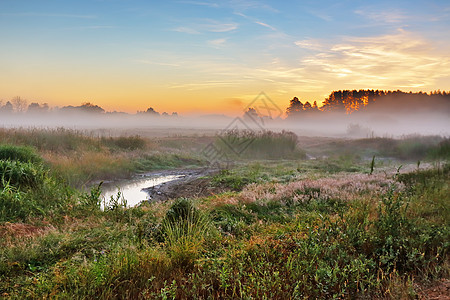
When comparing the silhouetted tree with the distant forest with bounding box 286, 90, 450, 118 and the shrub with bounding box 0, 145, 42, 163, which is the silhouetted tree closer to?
the distant forest with bounding box 286, 90, 450, 118


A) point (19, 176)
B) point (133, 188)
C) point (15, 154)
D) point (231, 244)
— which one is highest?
point (15, 154)

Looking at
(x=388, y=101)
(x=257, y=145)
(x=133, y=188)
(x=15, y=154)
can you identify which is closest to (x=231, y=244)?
(x=15, y=154)

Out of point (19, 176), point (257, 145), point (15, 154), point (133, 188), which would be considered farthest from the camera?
point (257, 145)

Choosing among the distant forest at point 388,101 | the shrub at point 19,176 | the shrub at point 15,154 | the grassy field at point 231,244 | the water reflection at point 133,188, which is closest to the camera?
the grassy field at point 231,244

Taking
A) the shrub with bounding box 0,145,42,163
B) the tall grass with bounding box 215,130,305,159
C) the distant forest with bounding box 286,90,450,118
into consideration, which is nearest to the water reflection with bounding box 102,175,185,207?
the shrub with bounding box 0,145,42,163

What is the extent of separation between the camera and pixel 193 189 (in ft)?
37.7

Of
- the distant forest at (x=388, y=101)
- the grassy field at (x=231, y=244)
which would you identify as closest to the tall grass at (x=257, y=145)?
the grassy field at (x=231, y=244)

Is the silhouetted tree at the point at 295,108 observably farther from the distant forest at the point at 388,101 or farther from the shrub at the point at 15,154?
the shrub at the point at 15,154

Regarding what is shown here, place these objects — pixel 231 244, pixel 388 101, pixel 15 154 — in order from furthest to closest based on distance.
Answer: pixel 388 101 → pixel 15 154 → pixel 231 244

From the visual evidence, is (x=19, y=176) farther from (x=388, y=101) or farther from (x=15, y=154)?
(x=388, y=101)

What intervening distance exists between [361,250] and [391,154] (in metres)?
26.0

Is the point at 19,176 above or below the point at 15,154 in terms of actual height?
below

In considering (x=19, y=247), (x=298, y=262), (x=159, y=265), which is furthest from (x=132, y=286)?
(x=19, y=247)

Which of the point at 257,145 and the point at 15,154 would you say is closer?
the point at 15,154
